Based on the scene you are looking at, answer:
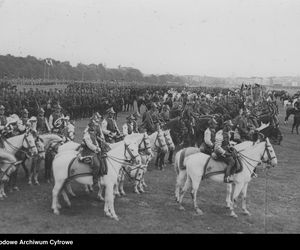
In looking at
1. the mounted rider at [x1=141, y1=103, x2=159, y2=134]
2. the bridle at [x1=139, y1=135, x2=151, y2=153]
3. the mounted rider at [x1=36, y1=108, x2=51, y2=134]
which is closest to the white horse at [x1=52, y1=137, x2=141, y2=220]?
the bridle at [x1=139, y1=135, x2=151, y2=153]

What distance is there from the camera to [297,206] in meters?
11.3

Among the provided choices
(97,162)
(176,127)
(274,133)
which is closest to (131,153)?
(97,162)

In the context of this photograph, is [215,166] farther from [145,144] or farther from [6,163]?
[6,163]

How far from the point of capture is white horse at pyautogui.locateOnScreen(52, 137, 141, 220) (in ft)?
31.3

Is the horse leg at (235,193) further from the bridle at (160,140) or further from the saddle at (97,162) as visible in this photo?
the bridle at (160,140)

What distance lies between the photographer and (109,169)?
31.6 ft

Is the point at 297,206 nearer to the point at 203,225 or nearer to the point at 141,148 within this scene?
the point at 203,225

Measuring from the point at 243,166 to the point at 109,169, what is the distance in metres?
3.49

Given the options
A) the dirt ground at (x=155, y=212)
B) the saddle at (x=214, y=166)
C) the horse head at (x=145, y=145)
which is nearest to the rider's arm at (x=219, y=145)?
the saddle at (x=214, y=166)

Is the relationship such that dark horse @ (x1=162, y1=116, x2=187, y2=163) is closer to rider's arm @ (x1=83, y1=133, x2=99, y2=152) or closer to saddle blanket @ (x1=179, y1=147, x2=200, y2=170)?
saddle blanket @ (x1=179, y1=147, x2=200, y2=170)

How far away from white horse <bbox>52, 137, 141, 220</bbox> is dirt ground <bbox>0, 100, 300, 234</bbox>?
1.25ft

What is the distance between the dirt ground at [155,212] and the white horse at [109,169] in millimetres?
380

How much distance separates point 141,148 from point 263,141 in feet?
11.2

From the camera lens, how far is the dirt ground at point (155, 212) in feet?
29.7
